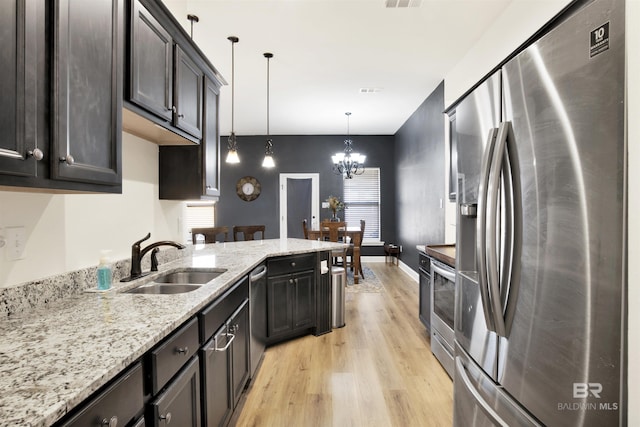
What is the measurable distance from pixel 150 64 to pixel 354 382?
240 centimetres

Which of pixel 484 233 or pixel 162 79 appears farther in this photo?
pixel 162 79

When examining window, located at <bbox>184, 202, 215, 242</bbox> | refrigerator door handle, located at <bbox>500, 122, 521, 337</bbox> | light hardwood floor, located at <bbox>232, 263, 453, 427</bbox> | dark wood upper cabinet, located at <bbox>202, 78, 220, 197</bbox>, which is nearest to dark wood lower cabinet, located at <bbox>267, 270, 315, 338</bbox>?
light hardwood floor, located at <bbox>232, 263, 453, 427</bbox>

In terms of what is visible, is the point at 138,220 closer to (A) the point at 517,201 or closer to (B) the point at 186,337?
(B) the point at 186,337

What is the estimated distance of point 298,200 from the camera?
8.29 m

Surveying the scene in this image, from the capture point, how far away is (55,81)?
A: 109 centimetres

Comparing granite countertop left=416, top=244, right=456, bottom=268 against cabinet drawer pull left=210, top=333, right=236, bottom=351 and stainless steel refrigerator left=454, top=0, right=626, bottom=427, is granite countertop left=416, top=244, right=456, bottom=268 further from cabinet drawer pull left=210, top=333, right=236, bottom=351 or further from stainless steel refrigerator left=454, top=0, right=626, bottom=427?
cabinet drawer pull left=210, top=333, right=236, bottom=351

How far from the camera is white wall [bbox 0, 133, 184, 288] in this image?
1396 millimetres

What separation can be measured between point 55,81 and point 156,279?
132cm

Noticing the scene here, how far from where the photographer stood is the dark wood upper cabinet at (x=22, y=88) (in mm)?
930

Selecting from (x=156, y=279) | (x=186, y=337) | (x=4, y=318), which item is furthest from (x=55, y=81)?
(x=156, y=279)

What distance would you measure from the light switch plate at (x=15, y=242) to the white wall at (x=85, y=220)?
0.06 ft

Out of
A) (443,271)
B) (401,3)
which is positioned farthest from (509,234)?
(401,3)

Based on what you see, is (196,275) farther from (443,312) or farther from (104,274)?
(443,312)

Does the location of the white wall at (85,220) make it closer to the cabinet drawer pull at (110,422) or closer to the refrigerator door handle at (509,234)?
the cabinet drawer pull at (110,422)
